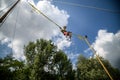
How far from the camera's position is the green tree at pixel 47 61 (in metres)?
43.0

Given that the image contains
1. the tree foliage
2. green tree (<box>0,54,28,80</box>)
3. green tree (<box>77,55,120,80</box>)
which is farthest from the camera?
→ green tree (<box>77,55,120,80</box>)

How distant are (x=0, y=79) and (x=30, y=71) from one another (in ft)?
40.9

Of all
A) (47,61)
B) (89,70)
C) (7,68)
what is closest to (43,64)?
(47,61)

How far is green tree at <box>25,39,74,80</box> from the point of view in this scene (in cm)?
4298

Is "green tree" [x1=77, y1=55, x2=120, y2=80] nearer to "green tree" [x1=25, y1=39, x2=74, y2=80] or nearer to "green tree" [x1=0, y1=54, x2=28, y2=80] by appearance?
"green tree" [x1=25, y1=39, x2=74, y2=80]

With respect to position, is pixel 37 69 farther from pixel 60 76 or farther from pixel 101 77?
pixel 101 77

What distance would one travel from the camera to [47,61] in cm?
4488

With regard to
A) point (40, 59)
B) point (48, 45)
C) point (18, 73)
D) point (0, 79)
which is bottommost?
point (0, 79)

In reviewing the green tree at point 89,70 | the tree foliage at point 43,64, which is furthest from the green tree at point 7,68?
the green tree at point 89,70

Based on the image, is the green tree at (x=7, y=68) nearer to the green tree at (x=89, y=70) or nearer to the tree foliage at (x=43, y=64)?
the tree foliage at (x=43, y=64)

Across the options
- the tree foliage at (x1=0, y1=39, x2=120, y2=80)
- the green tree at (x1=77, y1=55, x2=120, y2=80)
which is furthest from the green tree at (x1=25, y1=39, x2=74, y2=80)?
the green tree at (x1=77, y1=55, x2=120, y2=80)

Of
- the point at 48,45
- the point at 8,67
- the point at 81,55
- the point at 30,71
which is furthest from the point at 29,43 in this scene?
the point at 81,55

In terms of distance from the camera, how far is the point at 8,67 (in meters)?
31.2

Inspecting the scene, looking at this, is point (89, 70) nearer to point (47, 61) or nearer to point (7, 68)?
point (47, 61)
